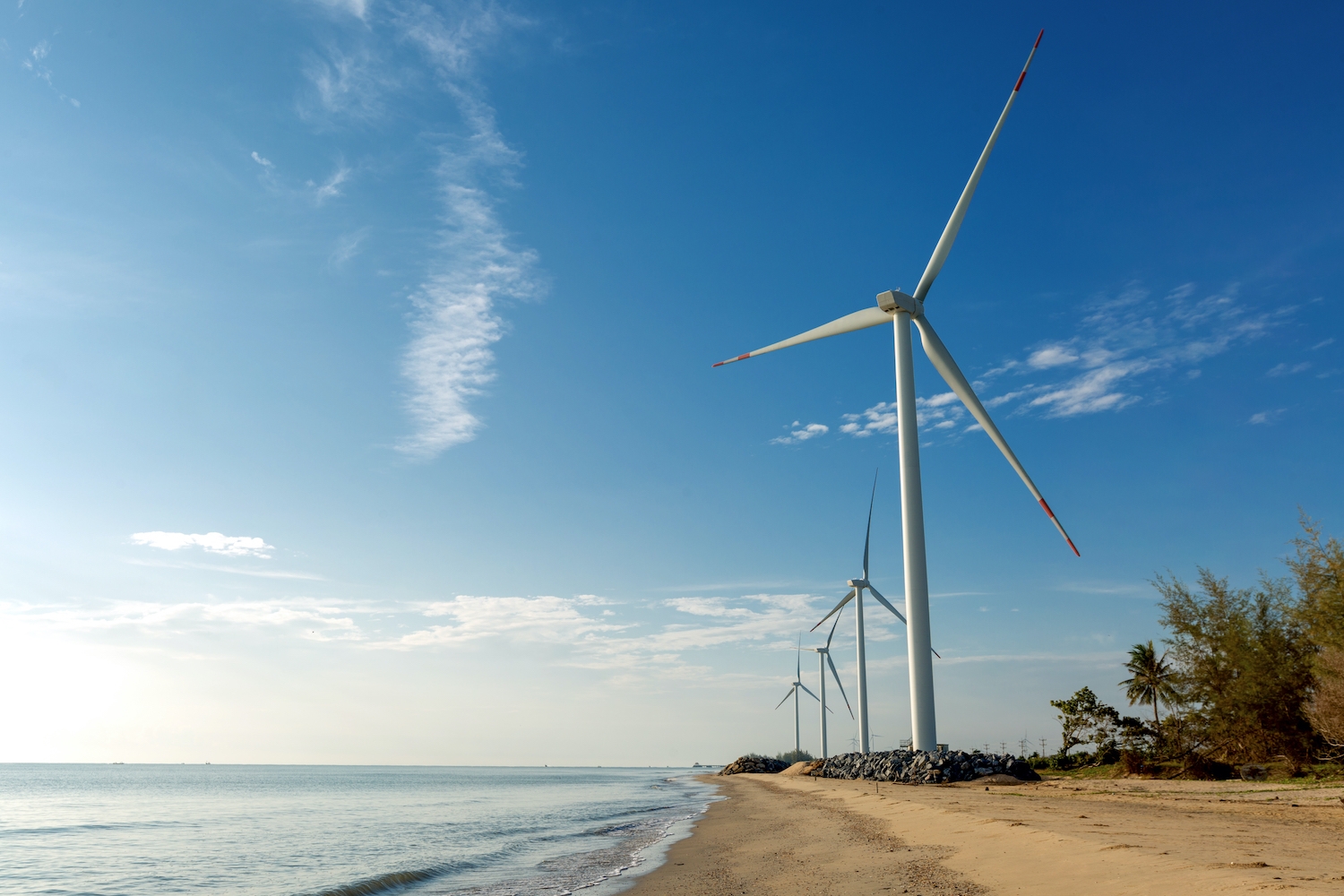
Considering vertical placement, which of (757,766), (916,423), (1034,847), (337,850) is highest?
(916,423)

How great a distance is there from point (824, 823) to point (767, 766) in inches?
4192

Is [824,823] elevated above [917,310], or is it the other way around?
[917,310]

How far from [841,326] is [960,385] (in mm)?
9023

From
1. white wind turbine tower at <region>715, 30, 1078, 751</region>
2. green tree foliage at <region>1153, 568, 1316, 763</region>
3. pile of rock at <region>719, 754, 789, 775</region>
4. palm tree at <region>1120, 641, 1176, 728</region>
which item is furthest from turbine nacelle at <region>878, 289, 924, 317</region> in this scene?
pile of rock at <region>719, 754, 789, 775</region>

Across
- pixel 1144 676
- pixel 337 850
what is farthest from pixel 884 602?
pixel 337 850

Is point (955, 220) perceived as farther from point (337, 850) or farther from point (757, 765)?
point (757, 765)

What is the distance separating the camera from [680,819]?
4112 cm

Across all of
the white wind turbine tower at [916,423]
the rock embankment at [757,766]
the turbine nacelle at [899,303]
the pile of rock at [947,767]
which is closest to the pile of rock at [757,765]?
the rock embankment at [757,766]

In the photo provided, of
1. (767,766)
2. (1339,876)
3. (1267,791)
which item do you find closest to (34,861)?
(1339,876)

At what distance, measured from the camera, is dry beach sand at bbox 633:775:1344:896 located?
12.1 m

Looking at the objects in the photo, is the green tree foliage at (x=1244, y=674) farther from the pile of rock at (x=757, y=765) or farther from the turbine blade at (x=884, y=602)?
the pile of rock at (x=757, y=765)

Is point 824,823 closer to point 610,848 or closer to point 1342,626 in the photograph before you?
point 610,848

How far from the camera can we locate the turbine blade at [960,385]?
133 ft

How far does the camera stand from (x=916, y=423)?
4397 cm
